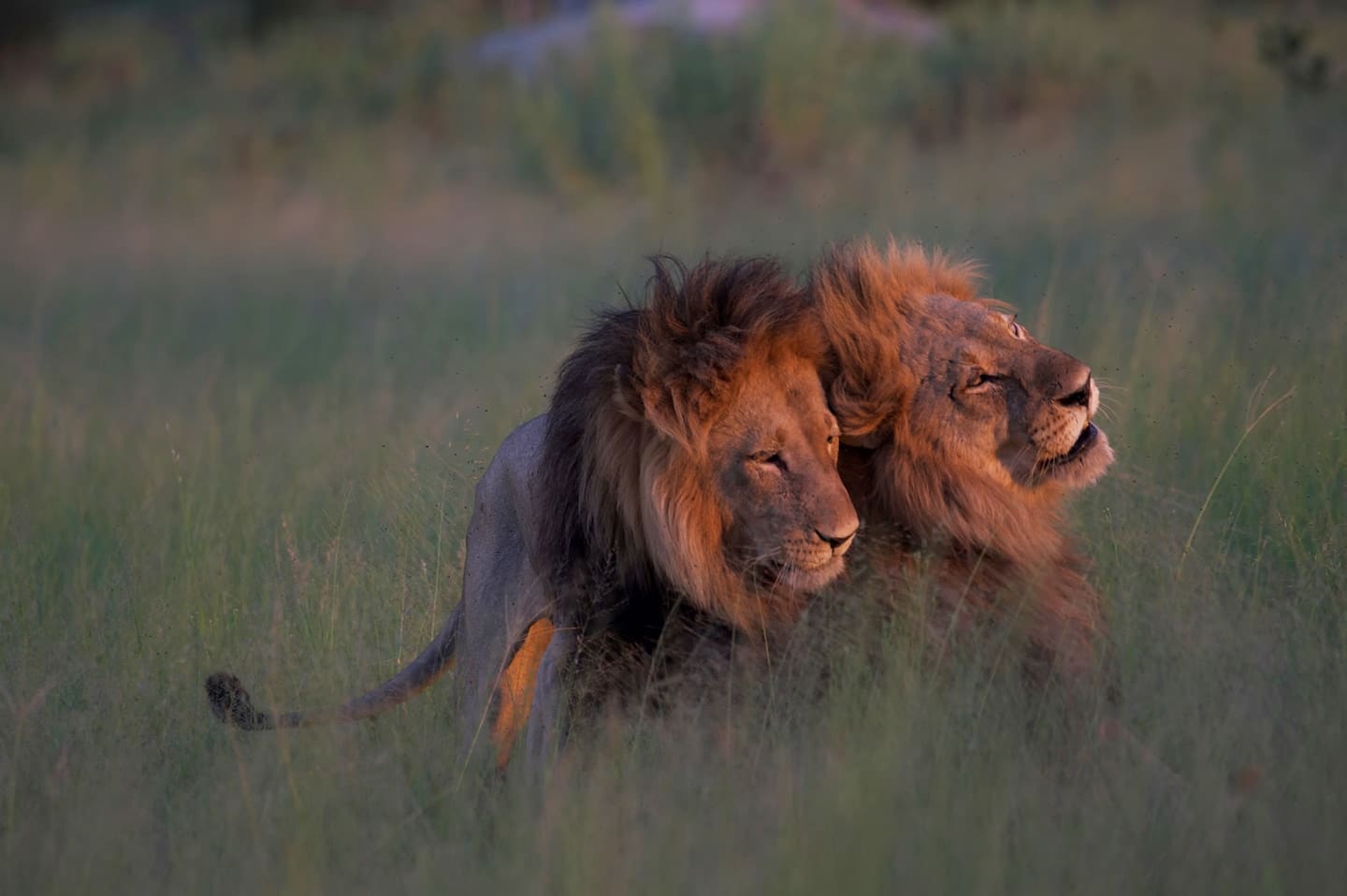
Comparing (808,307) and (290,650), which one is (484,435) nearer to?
(290,650)

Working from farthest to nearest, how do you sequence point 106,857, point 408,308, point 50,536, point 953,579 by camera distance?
point 408,308 < point 50,536 < point 953,579 < point 106,857

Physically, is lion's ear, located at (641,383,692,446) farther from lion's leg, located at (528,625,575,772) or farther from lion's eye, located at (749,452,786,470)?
lion's leg, located at (528,625,575,772)

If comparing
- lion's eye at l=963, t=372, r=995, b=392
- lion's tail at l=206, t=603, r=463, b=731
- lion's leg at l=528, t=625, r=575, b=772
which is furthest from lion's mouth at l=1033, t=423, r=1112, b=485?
Result: lion's tail at l=206, t=603, r=463, b=731

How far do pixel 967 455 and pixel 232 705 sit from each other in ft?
5.91

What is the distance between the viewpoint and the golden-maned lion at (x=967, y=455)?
378cm

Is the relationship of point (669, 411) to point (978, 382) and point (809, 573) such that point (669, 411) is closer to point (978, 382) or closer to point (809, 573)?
point (809, 573)

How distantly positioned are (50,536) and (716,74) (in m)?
9.56

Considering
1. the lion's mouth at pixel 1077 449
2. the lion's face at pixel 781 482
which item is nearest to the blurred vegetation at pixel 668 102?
the lion's mouth at pixel 1077 449

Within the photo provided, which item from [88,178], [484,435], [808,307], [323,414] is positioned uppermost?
[808,307]

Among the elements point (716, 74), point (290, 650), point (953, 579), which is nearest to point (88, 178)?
point (716, 74)

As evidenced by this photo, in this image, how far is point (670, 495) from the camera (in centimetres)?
363

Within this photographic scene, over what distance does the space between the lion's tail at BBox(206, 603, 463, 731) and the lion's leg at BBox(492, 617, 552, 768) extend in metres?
0.26

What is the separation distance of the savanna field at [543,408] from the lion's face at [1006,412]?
0.44 meters

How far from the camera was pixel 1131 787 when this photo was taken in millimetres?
3146
